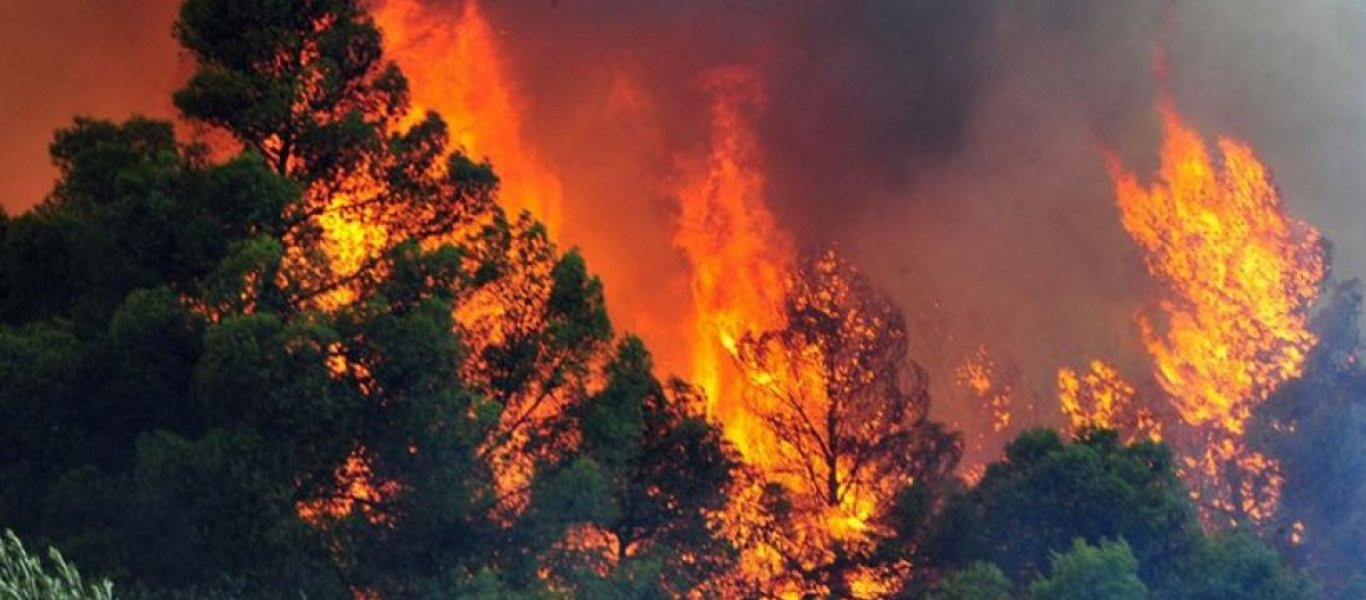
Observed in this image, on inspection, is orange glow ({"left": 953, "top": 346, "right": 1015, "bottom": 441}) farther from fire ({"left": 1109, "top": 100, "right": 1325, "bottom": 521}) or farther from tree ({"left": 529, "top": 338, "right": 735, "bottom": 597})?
tree ({"left": 529, "top": 338, "right": 735, "bottom": 597})

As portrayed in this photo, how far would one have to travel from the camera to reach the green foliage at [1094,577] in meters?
13.3

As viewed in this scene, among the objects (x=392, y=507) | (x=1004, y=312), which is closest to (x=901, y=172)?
(x=1004, y=312)

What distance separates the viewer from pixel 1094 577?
13297 mm

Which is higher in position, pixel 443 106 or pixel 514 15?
pixel 514 15

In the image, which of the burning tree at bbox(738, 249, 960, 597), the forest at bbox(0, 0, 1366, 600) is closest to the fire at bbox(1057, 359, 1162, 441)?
the forest at bbox(0, 0, 1366, 600)

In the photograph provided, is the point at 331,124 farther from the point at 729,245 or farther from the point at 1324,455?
the point at 1324,455

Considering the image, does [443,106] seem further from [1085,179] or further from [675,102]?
[1085,179]

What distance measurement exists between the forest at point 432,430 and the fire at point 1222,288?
7 centimetres

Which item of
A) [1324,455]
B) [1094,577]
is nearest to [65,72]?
[1094,577]

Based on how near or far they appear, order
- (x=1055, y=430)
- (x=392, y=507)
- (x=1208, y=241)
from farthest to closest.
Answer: (x=1208, y=241) < (x=1055, y=430) < (x=392, y=507)

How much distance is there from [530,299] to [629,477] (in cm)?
159

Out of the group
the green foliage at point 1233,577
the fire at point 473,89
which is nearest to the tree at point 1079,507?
the green foliage at point 1233,577

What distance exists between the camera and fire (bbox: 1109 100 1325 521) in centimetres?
1585

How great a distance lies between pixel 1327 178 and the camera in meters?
16.5
